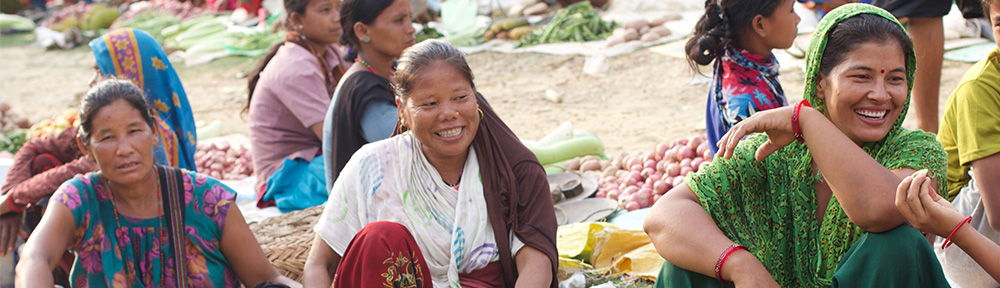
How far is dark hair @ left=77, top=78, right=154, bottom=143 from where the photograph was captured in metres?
2.70

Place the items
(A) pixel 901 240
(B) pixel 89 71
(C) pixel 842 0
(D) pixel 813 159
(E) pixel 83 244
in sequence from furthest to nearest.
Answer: (B) pixel 89 71 → (C) pixel 842 0 → (E) pixel 83 244 → (D) pixel 813 159 → (A) pixel 901 240

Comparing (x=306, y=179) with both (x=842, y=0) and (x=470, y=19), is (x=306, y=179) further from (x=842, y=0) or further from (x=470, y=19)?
(x=470, y=19)

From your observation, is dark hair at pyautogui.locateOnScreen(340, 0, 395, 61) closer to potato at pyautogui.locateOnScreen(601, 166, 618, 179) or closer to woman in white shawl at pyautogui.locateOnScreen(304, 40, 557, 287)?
woman in white shawl at pyautogui.locateOnScreen(304, 40, 557, 287)

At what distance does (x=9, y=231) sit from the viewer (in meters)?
3.26

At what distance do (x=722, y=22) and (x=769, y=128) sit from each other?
3.47 feet

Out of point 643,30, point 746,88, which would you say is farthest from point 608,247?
point 643,30

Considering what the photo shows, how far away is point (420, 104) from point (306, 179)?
1.88 m

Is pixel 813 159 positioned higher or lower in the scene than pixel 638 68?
higher

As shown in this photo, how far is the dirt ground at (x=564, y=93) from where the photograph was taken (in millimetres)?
6316

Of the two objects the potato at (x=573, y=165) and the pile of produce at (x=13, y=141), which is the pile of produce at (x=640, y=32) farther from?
the pile of produce at (x=13, y=141)

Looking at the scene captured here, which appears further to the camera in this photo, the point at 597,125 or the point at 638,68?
the point at 638,68

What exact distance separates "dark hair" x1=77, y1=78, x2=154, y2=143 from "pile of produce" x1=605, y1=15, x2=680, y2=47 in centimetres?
633

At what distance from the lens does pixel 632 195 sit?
13.4 feet

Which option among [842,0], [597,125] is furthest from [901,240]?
[597,125]
